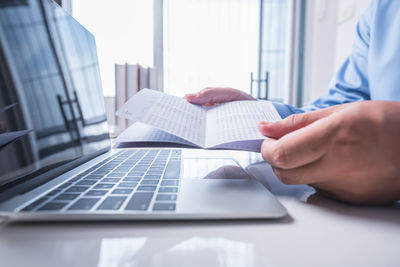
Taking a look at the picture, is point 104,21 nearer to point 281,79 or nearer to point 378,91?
point 281,79

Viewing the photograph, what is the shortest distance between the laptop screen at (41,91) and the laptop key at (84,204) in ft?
0.25

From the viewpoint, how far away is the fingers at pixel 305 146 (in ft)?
0.67

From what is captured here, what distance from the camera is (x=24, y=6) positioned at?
28 centimetres

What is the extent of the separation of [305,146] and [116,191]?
0.18m

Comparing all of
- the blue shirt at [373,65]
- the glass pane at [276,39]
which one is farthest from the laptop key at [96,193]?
the glass pane at [276,39]

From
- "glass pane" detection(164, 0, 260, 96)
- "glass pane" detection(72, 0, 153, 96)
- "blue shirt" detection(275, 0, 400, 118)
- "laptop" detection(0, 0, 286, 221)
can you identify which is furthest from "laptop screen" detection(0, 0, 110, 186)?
"glass pane" detection(164, 0, 260, 96)

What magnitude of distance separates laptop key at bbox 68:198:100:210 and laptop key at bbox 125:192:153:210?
3cm

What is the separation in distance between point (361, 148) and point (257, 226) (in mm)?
114

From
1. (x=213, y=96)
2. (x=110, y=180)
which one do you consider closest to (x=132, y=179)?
(x=110, y=180)

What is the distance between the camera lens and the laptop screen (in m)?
0.23

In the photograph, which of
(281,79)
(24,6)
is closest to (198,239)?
(24,6)

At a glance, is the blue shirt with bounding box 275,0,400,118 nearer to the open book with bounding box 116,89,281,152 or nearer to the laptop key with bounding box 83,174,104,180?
the open book with bounding box 116,89,281,152

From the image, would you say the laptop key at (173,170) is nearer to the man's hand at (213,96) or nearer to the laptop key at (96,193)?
the laptop key at (96,193)

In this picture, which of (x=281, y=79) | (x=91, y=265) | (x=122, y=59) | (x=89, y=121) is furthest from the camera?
(x=281, y=79)
